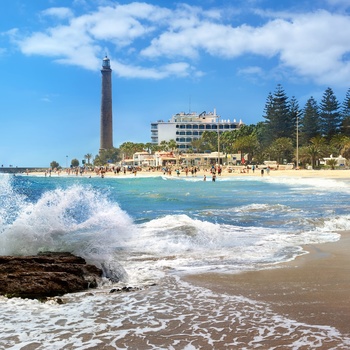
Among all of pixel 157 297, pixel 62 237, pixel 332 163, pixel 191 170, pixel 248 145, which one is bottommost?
pixel 157 297

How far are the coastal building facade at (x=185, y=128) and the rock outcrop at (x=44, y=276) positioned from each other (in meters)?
119

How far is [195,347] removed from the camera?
3.62 m

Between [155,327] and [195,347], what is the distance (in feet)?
1.97

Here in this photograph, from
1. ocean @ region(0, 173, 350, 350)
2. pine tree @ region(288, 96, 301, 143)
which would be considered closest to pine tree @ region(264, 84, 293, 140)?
pine tree @ region(288, 96, 301, 143)

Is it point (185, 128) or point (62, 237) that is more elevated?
A: point (185, 128)

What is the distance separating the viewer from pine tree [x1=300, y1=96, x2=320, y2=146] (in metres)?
77.2

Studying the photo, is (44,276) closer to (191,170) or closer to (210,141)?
(191,170)

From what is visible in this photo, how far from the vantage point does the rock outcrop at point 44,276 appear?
5270mm

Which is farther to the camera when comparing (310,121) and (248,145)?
(248,145)

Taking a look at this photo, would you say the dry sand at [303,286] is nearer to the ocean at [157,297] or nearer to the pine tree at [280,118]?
the ocean at [157,297]

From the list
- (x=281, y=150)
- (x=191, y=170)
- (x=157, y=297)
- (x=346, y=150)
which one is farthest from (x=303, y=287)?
(x=281, y=150)

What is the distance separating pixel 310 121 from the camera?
254 feet

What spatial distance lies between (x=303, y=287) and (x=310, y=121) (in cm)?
7572

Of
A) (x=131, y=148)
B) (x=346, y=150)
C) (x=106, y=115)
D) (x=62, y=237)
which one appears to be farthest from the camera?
(x=106, y=115)
